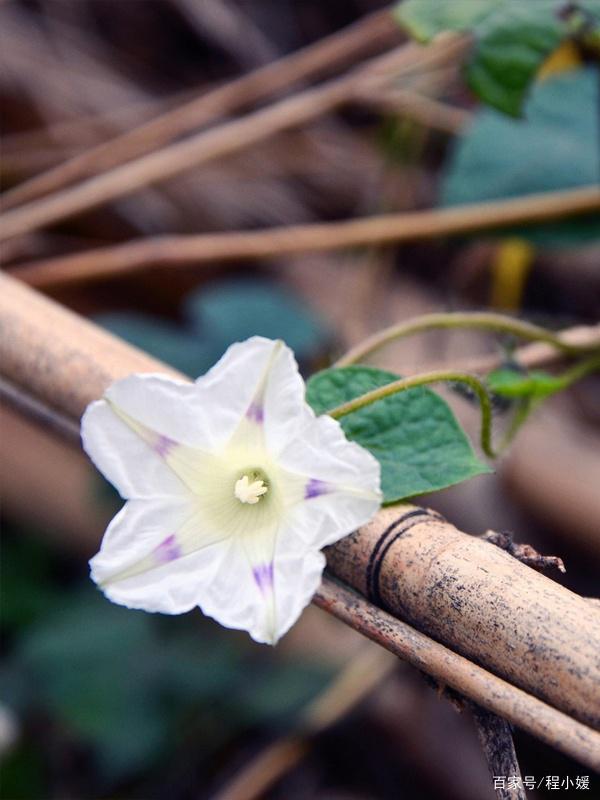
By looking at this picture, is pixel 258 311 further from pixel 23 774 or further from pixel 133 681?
pixel 23 774

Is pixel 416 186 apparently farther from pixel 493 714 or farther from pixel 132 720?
pixel 493 714

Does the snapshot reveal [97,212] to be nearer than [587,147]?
No

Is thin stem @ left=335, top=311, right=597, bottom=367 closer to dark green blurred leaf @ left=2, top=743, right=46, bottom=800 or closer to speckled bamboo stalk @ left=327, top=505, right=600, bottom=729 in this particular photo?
speckled bamboo stalk @ left=327, top=505, right=600, bottom=729

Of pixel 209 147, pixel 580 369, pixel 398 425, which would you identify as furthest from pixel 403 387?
pixel 209 147

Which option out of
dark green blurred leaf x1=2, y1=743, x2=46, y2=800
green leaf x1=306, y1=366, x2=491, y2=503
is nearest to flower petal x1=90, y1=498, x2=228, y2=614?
green leaf x1=306, y1=366, x2=491, y2=503

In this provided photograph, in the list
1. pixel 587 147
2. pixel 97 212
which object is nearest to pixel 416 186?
pixel 97 212

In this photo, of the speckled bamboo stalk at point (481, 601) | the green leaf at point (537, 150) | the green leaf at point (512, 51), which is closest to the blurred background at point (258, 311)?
the green leaf at point (537, 150)
